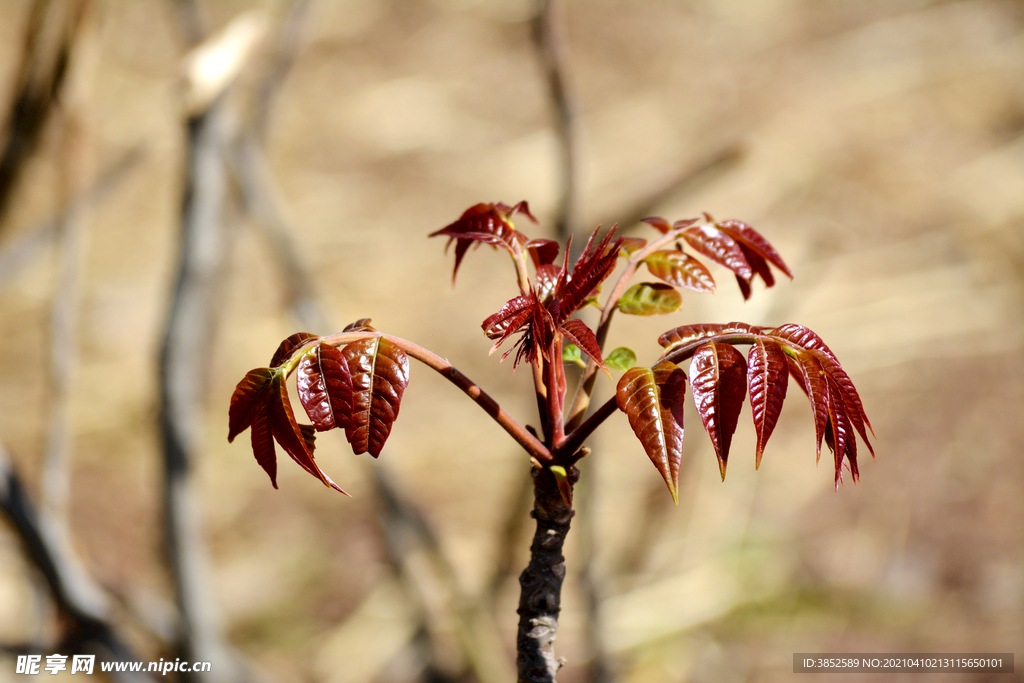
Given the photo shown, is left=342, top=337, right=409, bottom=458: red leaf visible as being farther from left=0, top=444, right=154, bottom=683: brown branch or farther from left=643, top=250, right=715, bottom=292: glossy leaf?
left=0, top=444, right=154, bottom=683: brown branch

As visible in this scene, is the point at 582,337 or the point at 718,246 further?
the point at 718,246

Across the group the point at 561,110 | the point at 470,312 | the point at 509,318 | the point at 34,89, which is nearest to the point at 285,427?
the point at 509,318

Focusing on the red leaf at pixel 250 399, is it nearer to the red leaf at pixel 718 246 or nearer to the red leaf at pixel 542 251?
the red leaf at pixel 542 251

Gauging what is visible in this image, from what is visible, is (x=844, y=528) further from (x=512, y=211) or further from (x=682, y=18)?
(x=682, y=18)

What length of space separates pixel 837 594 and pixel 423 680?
1.25 meters

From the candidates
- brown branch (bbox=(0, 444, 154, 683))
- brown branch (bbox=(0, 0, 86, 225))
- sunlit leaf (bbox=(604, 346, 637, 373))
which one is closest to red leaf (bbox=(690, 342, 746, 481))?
sunlit leaf (bbox=(604, 346, 637, 373))

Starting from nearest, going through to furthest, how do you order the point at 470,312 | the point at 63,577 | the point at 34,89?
1. the point at 63,577
2. the point at 34,89
3. the point at 470,312

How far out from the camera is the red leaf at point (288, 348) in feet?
1.64

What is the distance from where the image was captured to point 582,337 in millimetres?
468

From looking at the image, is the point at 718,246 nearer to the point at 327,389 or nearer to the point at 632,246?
the point at 632,246

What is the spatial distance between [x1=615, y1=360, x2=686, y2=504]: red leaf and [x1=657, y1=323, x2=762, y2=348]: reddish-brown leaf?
52 millimetres

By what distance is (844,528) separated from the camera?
2.28 m

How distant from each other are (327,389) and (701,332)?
27 centimetres

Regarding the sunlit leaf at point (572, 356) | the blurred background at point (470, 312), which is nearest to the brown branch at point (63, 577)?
the blurred background at point (470, 312)
